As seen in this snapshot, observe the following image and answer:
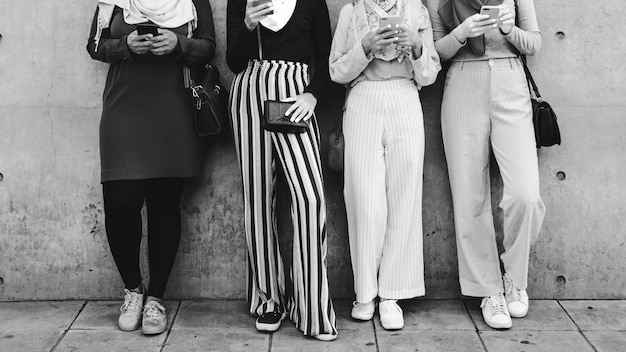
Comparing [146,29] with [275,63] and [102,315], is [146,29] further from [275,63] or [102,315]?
[102,315]

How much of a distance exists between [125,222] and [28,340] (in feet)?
2.63

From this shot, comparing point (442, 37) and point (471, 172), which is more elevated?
point (442, 37)

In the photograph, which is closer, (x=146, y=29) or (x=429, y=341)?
(x=146, y=29)

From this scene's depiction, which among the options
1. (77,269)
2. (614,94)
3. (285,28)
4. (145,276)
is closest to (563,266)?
(614,94)

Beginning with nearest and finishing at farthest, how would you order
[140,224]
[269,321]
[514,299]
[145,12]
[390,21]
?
1. [390,21]
2. [145,12]
3. [269,321]
4. [140,224]
5. [514,299]

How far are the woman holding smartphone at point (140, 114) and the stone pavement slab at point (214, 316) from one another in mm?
168

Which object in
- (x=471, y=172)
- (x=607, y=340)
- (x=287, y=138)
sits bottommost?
(x=607, y=340)

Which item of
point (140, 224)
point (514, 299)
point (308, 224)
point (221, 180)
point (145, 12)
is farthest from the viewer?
point (221, 180)

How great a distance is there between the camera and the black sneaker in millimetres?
4547

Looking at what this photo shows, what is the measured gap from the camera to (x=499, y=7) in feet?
14.0

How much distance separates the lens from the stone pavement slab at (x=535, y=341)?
433 centimetres

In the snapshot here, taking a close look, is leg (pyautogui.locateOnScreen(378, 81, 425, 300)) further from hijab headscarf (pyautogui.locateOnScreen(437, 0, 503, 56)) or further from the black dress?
the black dress

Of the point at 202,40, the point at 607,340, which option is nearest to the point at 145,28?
the point at 202,40

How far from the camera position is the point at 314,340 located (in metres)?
4.45
